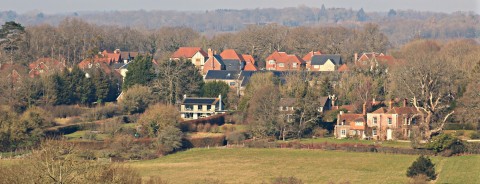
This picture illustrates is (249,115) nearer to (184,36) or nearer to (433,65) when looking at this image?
(433,65)

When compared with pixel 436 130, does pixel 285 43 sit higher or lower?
higher

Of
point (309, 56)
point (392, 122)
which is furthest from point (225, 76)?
point (392, 122)

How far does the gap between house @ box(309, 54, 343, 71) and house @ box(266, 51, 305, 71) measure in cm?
104

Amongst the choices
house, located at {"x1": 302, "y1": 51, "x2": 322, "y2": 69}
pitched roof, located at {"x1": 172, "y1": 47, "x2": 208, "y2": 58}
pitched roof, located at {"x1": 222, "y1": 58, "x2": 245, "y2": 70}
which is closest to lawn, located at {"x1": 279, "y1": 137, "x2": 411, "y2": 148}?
pitched roof, located at {"x1": 222, "y1": 58, "x2": 245, "y2": 70}

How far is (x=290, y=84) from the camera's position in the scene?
57812 millimetres

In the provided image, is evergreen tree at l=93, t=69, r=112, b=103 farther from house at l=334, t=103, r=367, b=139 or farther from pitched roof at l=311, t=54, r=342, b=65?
pitched roof at l=311, t=54, r=342, b=65

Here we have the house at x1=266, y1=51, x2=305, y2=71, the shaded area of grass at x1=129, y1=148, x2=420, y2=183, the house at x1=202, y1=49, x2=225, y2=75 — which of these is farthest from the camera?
the house at x1=266, y1=51, x2=305, y2=71

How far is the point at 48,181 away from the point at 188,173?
1450 centimetres

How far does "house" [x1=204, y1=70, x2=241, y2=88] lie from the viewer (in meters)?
69.4

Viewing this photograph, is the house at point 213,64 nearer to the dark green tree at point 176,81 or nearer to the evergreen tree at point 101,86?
the dark green tree at point 176,81

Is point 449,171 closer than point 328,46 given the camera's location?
Yes

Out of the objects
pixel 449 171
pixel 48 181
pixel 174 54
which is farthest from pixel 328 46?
pixel 48 181

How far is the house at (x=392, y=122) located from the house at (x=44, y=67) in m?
22.7

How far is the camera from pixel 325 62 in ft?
261
